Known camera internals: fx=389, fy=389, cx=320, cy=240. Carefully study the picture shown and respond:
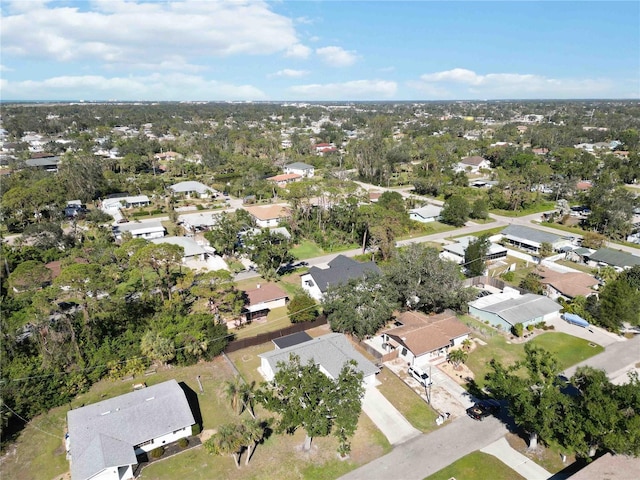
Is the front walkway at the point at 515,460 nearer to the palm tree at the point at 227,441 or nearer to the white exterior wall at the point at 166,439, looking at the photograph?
the palm tree at the point at 227,441

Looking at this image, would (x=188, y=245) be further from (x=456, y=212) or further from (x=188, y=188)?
(x=456, y=212)

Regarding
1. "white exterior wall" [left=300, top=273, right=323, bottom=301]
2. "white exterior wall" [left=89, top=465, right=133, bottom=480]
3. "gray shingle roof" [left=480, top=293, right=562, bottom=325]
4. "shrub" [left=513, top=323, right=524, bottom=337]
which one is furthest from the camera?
"white exterior wall" [left=300, top=273, right=323, bottom=301]

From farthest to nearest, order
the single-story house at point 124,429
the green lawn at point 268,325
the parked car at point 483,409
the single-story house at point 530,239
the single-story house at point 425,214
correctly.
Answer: the single-story house at point 425,214 < the single-story house at point 530,239 < the green lawn at point 268,325 < the parked car at point 483,409 < the single-story house at point 124,429

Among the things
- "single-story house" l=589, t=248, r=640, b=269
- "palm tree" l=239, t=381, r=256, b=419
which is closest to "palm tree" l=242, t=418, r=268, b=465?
"palm tree" l=239, t=381, r=256, b=419

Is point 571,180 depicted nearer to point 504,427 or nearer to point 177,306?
point 504,427

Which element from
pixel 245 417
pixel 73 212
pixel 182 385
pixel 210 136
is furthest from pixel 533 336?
pixel 210 136

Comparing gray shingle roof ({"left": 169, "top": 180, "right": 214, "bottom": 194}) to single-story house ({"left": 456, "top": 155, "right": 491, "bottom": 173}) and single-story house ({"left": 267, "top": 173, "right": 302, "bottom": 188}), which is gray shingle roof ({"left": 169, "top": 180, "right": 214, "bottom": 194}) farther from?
single-story house ({"left": 456, "top": 155, "right": 491, "bottom": 173})

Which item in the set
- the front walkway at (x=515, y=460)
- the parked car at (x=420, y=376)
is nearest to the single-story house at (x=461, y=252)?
the parked car at (x=420, y=376)
